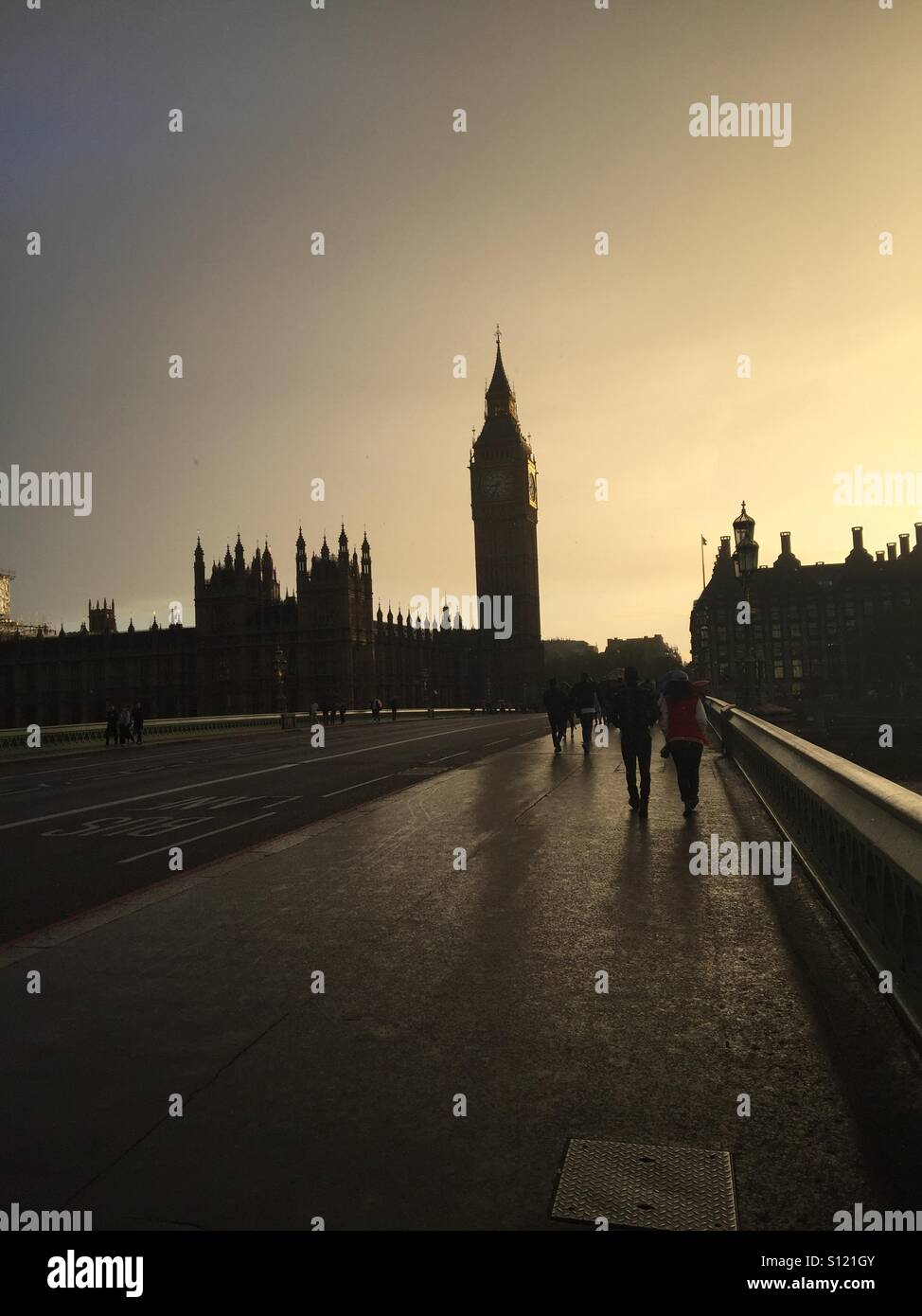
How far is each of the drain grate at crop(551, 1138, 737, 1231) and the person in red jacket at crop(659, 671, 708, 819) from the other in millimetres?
9001

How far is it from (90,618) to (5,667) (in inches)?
Result: 851

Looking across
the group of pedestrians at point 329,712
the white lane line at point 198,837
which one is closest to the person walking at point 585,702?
the white lane line at point 198,837

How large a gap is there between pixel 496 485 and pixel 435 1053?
482 ft

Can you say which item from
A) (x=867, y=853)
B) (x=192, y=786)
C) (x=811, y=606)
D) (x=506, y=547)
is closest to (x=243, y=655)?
(x=506, y=547)

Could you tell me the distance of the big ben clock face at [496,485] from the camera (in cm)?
14688

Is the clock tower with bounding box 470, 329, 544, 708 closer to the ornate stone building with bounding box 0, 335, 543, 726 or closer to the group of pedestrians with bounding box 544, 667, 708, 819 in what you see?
the ornate stone building with bounding box 0, 335, 543, 726

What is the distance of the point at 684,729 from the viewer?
1213cm

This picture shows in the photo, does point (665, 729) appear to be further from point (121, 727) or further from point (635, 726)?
point (121, 727)

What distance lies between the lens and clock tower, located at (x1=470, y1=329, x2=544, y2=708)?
14138 cm

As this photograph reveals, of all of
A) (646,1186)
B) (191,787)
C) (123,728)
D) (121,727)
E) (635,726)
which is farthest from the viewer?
(123,728)

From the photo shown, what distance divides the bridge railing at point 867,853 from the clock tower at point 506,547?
427 ft

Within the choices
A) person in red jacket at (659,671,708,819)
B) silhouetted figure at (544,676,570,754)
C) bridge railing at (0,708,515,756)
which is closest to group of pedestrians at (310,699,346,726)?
bridge railing at (0,708,515,756)

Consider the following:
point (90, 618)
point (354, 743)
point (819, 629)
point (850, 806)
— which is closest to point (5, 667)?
point (90, 618)
